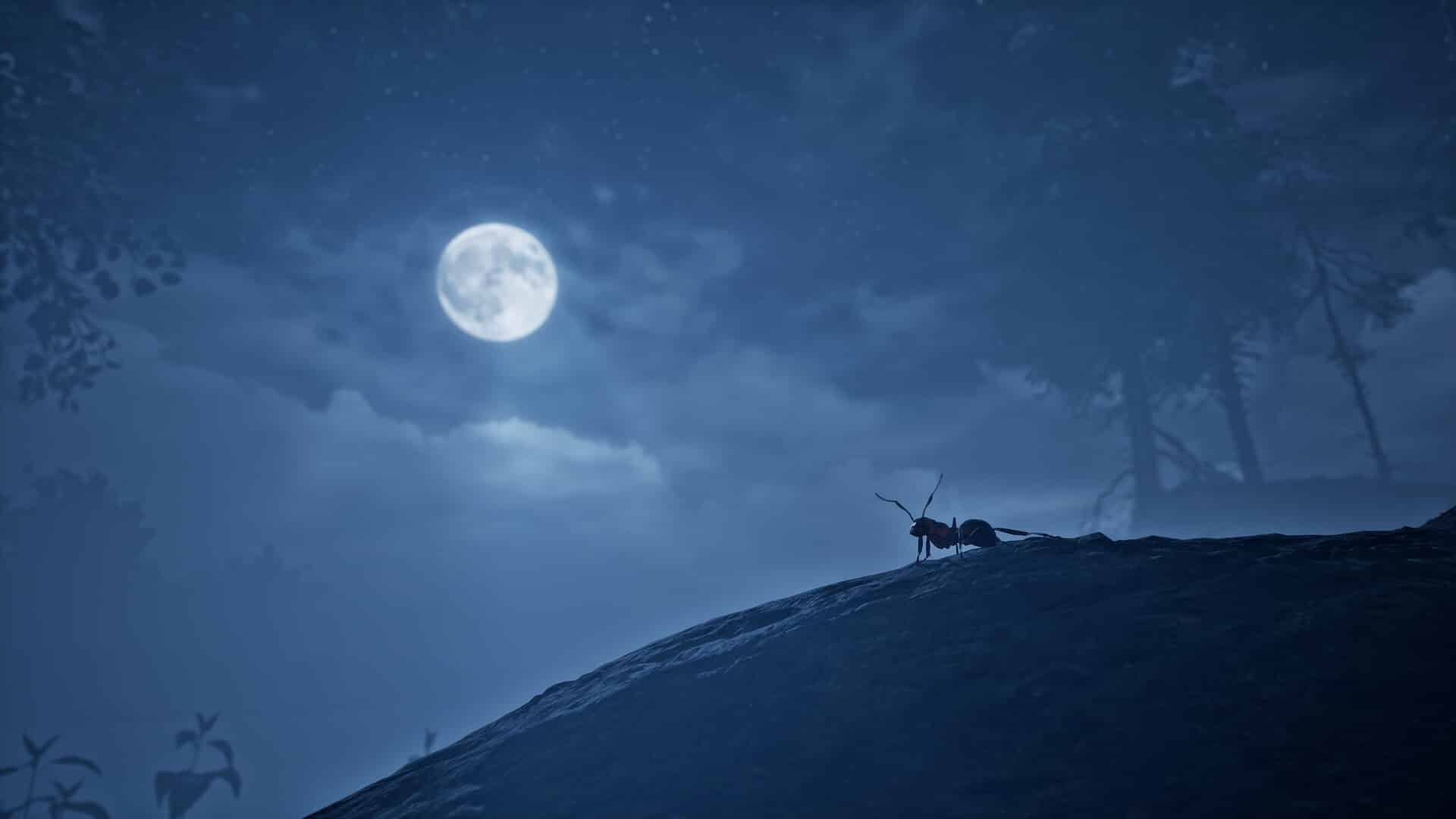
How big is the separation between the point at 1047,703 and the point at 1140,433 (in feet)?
100

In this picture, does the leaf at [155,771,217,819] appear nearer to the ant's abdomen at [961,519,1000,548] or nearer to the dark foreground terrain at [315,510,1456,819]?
the dark foreground terrain at [315,510,1456,819]

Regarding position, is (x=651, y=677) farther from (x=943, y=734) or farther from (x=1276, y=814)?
(x=1276, y=814)

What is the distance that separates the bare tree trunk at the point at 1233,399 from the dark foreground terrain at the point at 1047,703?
92.6 feet

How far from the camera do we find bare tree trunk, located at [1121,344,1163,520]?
28.4 m

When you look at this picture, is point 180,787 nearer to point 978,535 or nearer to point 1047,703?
point 978,535

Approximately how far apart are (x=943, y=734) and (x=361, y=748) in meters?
177

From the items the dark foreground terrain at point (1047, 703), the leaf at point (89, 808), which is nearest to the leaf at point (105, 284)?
the dark foreground terrain at point (1047, 703)

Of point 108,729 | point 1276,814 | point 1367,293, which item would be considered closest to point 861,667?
point 1276,814

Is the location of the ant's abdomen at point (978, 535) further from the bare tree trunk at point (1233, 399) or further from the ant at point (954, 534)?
the bare tree trunk at point (1233, 399)

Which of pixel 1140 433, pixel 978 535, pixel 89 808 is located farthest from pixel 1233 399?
pixel 89 808

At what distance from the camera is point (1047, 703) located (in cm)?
277

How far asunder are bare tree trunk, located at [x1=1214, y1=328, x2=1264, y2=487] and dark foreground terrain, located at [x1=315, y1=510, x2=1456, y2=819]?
92.6 feet

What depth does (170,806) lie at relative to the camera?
34.3 m

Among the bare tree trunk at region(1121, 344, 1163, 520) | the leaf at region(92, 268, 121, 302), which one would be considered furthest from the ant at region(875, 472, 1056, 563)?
the bare tree trunk at region(1121, 344, 1163, 520)
